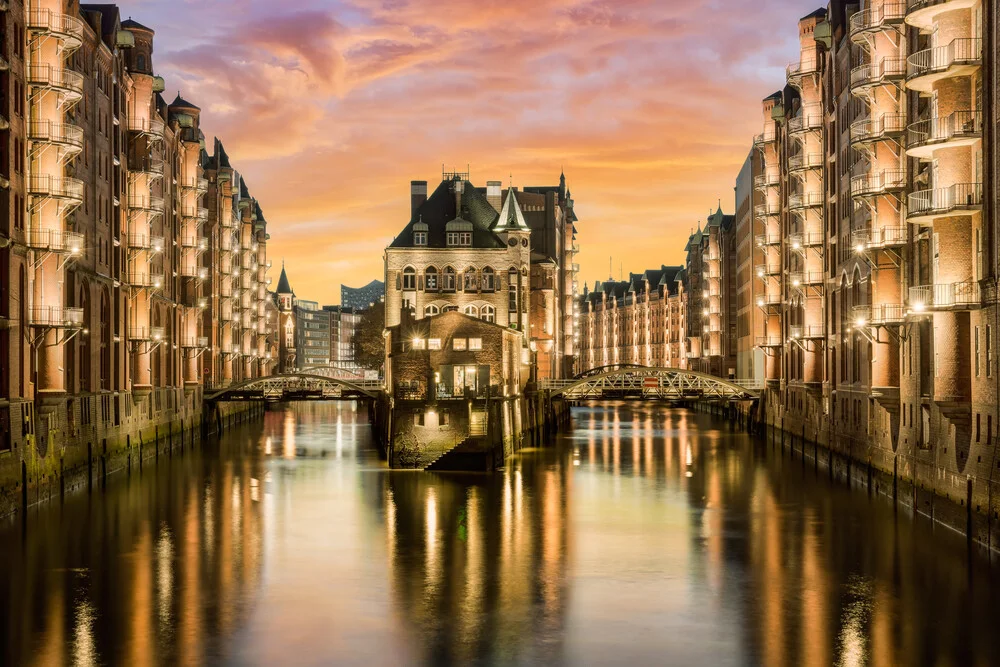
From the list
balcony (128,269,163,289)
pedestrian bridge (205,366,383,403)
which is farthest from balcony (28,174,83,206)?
pedestrian bridge (205,366,383,403)

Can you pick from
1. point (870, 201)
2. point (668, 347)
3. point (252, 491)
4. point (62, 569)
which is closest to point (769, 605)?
point (62, 569)

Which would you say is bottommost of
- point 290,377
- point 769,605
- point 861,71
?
point 769,605

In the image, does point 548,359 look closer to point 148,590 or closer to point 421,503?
point 421,503

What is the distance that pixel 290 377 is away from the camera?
99688 mm

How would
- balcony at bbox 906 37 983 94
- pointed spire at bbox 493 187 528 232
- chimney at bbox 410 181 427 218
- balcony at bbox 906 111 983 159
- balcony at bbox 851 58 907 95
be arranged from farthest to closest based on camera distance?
chimney at bbox 410 181 427 218 < pointed spire at bbox 493 187 528 232 < balcony at bbox 851 58 907 95 < balcony at bbox 906 111 983 159 < balcony at bbox 906 37 983 94

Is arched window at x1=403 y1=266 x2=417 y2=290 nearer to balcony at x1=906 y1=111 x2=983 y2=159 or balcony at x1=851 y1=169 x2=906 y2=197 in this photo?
balcony at x1=851 y1=169 x2=906 y2=197

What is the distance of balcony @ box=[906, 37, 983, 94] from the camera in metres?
39.8

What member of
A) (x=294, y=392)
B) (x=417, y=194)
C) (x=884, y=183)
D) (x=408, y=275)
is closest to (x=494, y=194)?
(x=417, y=194)

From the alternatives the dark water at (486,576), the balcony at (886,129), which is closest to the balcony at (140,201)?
the dark water at (486,576)

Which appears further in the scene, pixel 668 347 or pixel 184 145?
pixel 668 347

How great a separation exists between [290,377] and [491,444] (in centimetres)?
3467

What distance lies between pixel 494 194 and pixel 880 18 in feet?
224

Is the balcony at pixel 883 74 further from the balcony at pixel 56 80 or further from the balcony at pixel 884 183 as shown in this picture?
the balcony at pixel 56 80

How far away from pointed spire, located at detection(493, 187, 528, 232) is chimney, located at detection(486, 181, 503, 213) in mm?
5803
